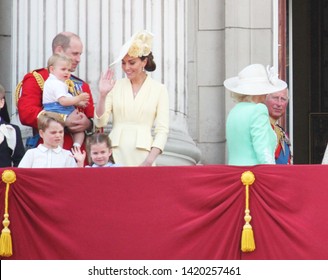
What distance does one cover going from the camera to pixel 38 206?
39.0ft

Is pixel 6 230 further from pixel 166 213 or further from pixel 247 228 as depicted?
pixel 247 228

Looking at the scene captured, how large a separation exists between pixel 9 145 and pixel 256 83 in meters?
2.00

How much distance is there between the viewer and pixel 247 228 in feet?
38.2

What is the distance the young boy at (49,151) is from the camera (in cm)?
1232

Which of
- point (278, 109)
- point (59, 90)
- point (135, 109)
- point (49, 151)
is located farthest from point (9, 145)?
point (278, 109)

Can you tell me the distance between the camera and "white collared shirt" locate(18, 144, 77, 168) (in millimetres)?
12320

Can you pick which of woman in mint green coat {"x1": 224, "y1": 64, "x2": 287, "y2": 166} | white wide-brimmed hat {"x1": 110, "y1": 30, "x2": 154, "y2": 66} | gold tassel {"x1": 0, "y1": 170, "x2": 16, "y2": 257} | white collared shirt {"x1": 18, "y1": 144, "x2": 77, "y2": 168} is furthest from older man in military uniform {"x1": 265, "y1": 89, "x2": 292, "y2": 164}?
gold tassel {"x1": 0, "y1": 170, "x2": 16, "y2": 257}

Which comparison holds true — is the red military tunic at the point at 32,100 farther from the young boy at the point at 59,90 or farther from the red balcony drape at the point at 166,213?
the red balcony drape at the point at 166,213

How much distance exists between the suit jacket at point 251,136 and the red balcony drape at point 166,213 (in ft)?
Result: 1.46

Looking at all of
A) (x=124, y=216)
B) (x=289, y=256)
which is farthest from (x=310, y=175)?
(x=124, y=216)

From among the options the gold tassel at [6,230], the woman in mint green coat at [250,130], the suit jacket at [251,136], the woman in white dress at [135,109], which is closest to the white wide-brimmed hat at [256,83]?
the woman in mint green coat at [250,130]

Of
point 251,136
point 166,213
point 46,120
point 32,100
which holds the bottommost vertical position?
point 166,213

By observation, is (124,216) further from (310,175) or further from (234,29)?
(234,29)

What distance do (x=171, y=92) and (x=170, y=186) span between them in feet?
10.1
